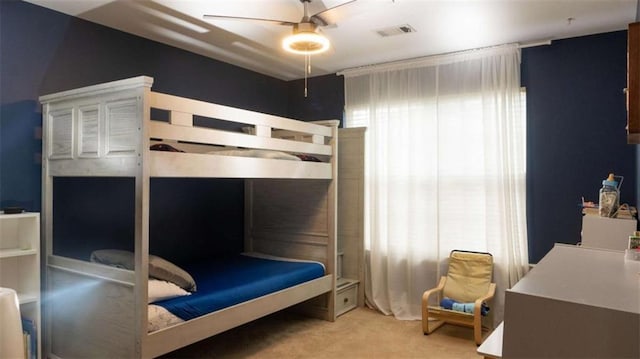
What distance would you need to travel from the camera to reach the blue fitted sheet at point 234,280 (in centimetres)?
256

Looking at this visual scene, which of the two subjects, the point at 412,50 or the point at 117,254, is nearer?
the point at 117,254

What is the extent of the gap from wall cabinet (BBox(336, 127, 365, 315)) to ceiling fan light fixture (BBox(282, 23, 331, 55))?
64.8 inches

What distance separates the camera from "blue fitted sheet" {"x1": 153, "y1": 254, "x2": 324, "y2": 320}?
256 centimetres

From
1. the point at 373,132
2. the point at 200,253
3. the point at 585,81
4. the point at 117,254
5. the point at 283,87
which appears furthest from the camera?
the point at 283,87

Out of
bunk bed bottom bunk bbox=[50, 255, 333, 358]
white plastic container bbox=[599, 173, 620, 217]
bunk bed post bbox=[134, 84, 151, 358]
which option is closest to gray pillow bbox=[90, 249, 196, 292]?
bunk bed bottom bunk bbox=[50, 255, 333, 358]

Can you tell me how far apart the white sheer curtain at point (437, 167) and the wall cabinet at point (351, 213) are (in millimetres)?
113

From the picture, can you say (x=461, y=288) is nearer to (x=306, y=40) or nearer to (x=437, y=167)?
(x=437, y=167)

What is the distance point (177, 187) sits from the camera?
3.81 metres

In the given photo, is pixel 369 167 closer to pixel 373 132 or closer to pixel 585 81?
pixel 373 132

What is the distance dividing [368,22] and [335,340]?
8.35 feet

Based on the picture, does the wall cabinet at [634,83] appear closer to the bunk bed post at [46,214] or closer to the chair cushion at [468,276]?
the chair cushion at [468,276]

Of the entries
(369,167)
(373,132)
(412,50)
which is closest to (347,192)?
(369,167)

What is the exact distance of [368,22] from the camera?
317cm

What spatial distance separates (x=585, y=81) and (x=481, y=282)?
6.27 ft
